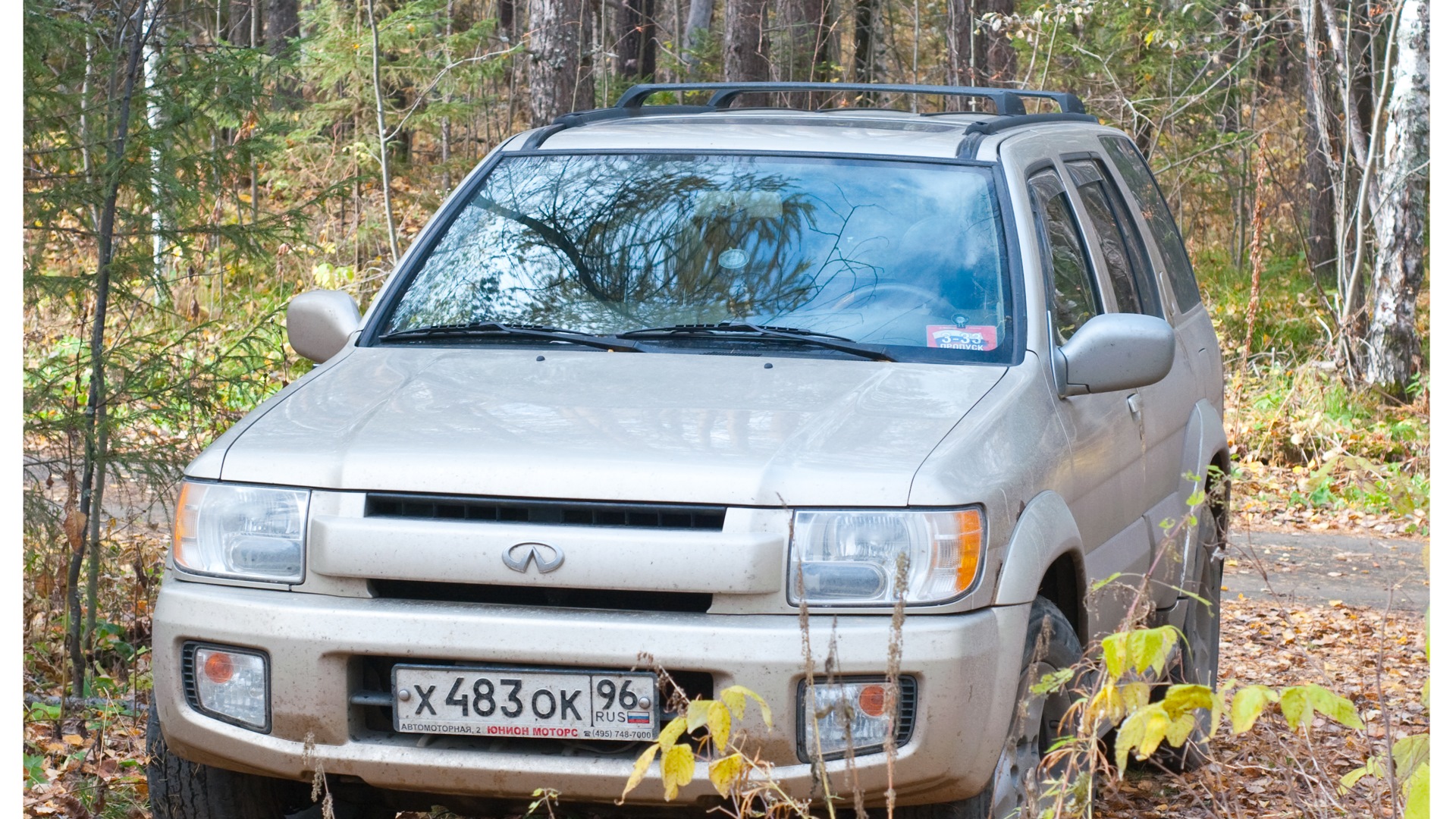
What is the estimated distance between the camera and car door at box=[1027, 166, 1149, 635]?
392 centimetres

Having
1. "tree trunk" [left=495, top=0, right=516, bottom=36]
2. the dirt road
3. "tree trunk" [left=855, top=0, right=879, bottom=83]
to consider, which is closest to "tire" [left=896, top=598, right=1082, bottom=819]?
the dirt road

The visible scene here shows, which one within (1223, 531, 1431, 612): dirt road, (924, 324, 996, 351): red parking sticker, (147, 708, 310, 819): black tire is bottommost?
(1223, 531, 1431, 612): dirt road

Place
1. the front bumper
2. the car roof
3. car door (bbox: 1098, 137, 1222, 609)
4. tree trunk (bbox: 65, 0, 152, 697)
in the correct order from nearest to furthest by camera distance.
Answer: the front bumper → the car roof → car door (bbox: 1098, 137, 1222, 609) → tree trunk (bbox: 65, 0, 152, 697)

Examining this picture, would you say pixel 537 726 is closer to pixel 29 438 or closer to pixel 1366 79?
pixel 29 438

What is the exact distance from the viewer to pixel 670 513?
10.2 feet

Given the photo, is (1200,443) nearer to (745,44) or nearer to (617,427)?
(617,427)

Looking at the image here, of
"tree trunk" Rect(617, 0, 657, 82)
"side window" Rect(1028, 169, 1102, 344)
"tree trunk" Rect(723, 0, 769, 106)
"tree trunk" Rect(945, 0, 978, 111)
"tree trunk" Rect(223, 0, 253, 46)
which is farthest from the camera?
"tree trunk" Rect(223, 0, 253, 46)

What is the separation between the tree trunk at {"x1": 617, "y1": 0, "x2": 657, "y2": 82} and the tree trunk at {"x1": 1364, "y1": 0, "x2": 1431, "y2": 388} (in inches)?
448

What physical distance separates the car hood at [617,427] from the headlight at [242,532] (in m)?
0.05

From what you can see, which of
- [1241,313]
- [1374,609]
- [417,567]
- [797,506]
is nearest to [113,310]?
[417,567]

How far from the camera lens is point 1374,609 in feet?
25.6

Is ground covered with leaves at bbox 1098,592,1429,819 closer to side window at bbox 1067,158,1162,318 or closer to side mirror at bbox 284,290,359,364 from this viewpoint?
side window at bbox 1067,158,1162,318

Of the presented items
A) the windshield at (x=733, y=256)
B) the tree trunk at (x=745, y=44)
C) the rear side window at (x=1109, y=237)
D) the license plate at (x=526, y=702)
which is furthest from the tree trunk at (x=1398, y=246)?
the license plate at (x=526, y=702)

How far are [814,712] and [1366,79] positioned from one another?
15.1 metres
